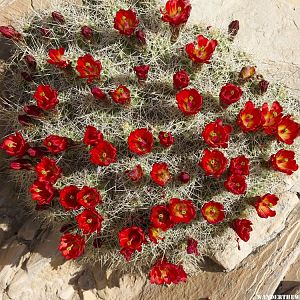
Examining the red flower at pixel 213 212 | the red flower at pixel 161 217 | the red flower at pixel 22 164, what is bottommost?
the red flower at pixel 22 164

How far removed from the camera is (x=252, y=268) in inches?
153

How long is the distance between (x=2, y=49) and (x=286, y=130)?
2.79 m

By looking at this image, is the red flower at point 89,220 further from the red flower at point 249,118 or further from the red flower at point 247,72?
the red flower at point 247,72

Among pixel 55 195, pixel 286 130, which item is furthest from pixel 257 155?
pixel 55 195

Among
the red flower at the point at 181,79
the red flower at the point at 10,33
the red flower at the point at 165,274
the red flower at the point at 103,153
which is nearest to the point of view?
the red flower at the point at 103,153

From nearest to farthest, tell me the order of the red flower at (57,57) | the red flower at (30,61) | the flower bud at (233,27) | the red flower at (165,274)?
the red flower at (57,57) < the red flower at (165,274) < the red flower at (30,61) < the flower bud at (233,27)

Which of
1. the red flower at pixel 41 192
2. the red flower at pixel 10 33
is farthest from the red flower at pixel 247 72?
the red flower at pixel 10 33

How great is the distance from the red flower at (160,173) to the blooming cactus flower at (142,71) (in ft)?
2.06

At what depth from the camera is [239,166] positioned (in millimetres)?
Result: 2949

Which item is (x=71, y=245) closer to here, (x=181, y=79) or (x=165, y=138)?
(x=165, y=138)

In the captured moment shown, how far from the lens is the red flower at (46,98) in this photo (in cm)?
297

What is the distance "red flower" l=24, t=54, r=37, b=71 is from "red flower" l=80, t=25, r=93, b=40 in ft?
1.43

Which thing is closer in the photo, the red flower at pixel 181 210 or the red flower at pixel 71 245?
the red flower at pixel 181 210

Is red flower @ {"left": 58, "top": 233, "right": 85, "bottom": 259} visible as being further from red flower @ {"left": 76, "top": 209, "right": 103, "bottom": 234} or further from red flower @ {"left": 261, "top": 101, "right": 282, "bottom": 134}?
red flower @ {"left": 261, "top": 101, "right": 282, "bottom": 134}
